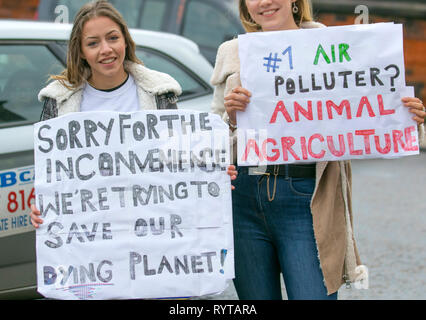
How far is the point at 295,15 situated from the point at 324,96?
378 millimetres

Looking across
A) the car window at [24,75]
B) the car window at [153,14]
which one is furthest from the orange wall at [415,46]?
the car window at [24,75]

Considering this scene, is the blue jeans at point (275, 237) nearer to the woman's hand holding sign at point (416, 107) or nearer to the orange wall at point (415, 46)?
the woman's hand holding sign at point (416, 107)

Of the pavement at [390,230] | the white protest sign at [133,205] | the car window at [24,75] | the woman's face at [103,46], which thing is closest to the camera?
the white protest sign at [133,205]

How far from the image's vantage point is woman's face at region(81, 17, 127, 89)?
2582 mm

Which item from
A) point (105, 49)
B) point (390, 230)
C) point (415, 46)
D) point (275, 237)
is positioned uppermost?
point (415, 46)

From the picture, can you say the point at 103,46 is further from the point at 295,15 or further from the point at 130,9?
the point at 130,9

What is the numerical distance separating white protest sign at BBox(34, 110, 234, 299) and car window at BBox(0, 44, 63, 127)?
1.53 m

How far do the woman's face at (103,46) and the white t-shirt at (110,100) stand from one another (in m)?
0.07

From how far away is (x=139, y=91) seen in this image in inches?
106

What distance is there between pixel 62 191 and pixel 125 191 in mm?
229

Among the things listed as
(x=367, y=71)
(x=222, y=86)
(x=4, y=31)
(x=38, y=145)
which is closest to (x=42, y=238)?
(x=38, y=145)

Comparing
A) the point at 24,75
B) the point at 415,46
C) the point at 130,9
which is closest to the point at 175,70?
the point at 24,75

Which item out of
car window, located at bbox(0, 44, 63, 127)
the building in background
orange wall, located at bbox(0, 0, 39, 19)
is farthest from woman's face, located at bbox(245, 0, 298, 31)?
orange wall, located at bbox(0, 0, 39, 19)

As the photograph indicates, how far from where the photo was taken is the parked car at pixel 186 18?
9.12m
